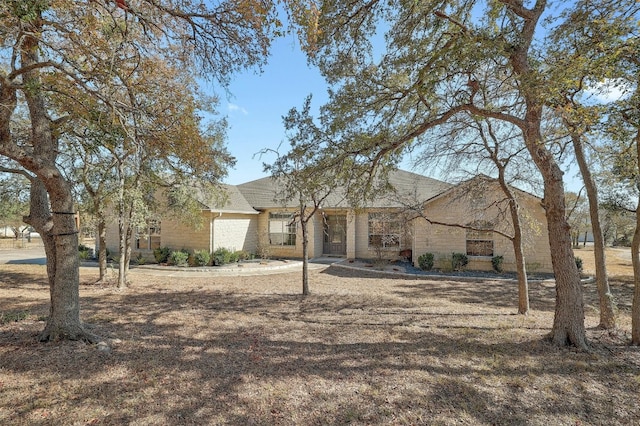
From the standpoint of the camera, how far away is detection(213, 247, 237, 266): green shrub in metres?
16.5

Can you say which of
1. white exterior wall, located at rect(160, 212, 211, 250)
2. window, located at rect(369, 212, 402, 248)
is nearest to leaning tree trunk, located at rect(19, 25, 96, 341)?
white exterior wall, located at rect(160, 212, 211, 250)

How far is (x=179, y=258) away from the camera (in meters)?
16.5

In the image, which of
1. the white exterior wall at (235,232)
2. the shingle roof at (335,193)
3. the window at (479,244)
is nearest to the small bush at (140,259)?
the white exterior wall at (235,232)

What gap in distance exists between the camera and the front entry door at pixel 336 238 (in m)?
19.8

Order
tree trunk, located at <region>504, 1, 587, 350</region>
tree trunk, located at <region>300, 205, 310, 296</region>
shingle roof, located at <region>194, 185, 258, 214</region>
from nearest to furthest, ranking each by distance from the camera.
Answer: tree trunk, located at <region>504, 1, 587, 350</region>
tree trunk, located at <region>300, 205, 310, 296</region>
shingle roof, located at <region>194, 185, 258, 214</region>

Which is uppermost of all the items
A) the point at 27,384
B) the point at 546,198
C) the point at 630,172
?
the point at 630,172

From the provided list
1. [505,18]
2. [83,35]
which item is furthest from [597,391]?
[83,35]

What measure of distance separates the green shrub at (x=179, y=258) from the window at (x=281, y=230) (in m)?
5.13

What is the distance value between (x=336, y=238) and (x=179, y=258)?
9.05 m

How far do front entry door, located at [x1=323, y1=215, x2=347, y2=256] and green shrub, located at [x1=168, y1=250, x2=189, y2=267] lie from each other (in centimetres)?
801

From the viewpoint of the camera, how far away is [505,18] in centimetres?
585

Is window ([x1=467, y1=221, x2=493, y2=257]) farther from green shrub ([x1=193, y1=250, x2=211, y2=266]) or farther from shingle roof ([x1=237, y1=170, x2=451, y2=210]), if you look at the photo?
green shrub ([x1=193, y1=250, x2=211, y2=266])

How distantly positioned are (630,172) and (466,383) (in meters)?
5.77

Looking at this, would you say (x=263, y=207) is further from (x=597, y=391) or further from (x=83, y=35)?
(x=597, y=391)
